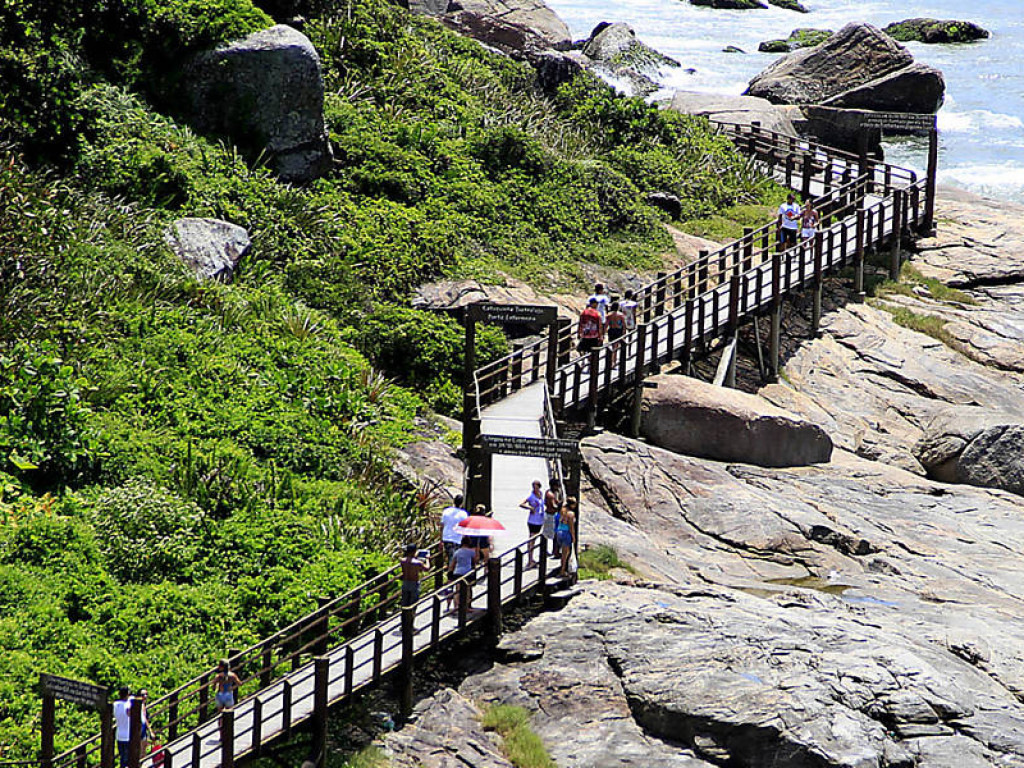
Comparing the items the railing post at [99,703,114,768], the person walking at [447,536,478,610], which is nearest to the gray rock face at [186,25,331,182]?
the person walking at [447,536,478,610]

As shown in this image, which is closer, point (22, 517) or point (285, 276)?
point (22, 517)

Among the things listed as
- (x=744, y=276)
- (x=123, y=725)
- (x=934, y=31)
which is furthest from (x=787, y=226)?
(x=934, y=31)

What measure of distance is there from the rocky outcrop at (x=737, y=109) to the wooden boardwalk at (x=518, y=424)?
1907 millimetres

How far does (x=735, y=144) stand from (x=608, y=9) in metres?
40.5

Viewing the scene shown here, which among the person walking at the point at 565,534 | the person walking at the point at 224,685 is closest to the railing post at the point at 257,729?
the person walking at the point at 224,685

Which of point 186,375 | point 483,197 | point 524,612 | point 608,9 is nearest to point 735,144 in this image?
point 483,197

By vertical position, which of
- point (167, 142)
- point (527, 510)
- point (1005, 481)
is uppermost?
point (167, 142)

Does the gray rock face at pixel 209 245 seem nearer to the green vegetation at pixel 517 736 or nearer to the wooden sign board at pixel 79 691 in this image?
the green vegetation at pixel 517 736

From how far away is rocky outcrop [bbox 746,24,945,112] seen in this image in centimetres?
5022

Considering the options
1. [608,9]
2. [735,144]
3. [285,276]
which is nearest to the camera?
[285,276]

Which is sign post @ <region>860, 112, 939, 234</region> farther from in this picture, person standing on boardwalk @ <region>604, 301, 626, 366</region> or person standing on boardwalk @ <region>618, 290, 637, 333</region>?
person standing on boardwalk @ <region>604, 301, 626, 366</region>

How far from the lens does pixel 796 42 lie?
73750 mm

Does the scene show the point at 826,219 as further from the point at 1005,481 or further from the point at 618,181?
the point at 1005,481

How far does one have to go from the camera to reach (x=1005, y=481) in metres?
27.7
